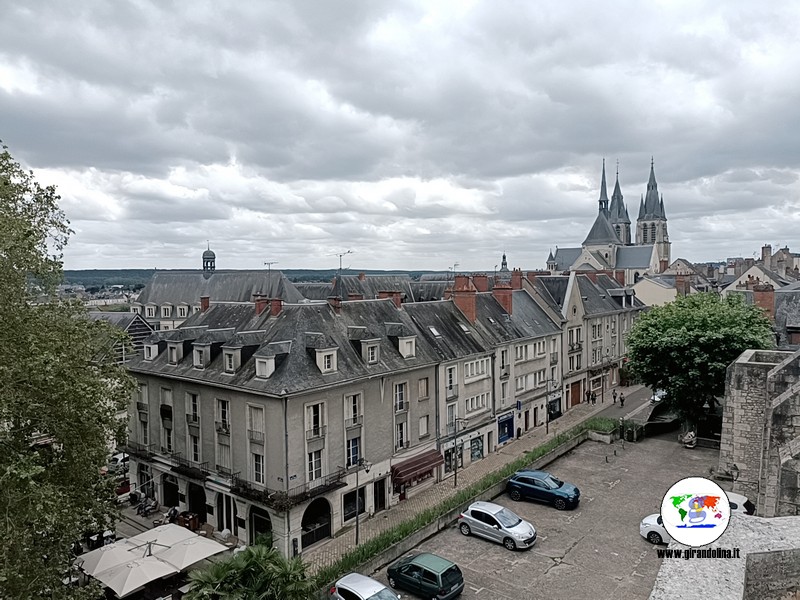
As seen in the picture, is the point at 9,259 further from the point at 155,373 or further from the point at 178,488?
the point at 178,488

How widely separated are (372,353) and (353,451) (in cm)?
454

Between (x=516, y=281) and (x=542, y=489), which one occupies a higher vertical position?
(x=516, y=281)

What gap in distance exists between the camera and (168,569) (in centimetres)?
1652

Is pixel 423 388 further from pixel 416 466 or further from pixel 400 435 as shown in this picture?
pixel 416 466

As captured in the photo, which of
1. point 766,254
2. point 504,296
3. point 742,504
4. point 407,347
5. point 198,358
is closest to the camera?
point 742,504

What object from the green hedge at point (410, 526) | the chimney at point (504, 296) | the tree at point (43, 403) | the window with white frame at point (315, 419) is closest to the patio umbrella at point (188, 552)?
the tree at point (43, 403)

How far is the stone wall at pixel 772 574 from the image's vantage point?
26.3 ft

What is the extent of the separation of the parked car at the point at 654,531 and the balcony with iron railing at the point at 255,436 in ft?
49.3

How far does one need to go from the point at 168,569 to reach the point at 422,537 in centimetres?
911

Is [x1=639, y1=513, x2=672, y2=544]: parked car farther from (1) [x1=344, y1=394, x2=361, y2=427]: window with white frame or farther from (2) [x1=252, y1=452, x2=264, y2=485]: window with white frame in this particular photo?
(2) [x1=252, y1=452, x2=264, y2=485]: window with white frame

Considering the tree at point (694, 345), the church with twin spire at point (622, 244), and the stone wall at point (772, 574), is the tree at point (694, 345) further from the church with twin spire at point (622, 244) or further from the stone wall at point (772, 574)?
the church with twin spire at point (622, 244)

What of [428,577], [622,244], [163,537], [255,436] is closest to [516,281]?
[255,436]

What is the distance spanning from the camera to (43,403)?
1304 cm

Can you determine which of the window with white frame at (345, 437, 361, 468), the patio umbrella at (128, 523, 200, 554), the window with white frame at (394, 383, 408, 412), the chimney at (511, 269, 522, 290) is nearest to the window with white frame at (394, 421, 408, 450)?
the window with white frame at (394, 383, 408, 412)
